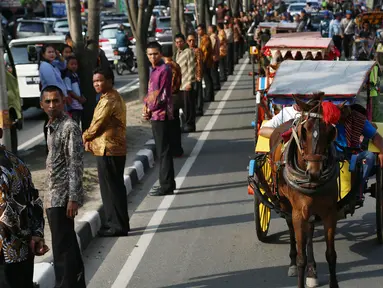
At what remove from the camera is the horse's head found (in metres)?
6.64

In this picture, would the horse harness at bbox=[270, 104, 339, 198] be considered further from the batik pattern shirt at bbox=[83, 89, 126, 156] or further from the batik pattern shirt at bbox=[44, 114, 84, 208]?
the batik pattern shirt at bbox=[83, 89, 126, 156]

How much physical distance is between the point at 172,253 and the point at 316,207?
2.08 metres

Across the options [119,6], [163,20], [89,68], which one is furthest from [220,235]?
[119,6]

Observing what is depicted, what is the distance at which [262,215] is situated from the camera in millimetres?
8906

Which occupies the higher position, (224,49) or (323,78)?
(323,78)

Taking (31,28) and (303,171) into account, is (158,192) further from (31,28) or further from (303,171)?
(31,28)

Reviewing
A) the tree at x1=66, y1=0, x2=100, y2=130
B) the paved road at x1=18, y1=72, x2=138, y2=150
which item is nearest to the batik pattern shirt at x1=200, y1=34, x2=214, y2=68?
the paved road at x1=18, y1=72, x2=138, y2=150

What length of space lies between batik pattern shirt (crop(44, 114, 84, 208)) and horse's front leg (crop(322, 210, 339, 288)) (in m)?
2.03

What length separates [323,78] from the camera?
9.24m

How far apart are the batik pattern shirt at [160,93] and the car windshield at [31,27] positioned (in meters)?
30.4

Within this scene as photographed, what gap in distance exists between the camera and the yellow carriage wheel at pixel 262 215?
8477 mm

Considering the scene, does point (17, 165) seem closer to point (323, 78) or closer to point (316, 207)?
point (316, 207)

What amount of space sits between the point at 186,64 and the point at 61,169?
28.1ft

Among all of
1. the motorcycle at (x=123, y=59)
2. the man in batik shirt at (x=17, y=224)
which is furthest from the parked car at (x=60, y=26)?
the man in batik shirt at (x=17, y=224)
